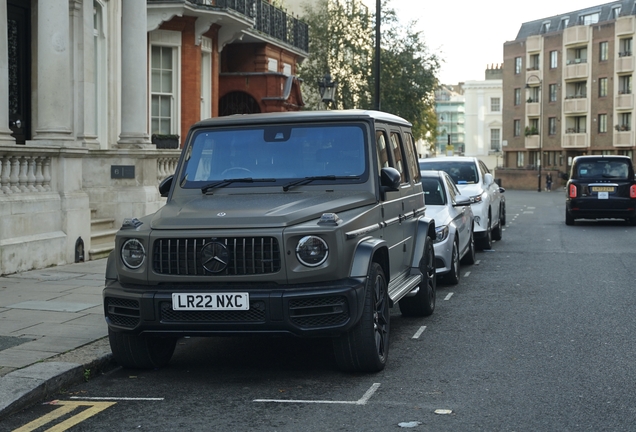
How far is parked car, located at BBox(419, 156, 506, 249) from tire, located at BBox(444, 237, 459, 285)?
3840 mm

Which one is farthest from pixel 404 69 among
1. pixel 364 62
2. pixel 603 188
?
pixel 603 188

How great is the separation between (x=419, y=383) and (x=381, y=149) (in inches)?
87.6

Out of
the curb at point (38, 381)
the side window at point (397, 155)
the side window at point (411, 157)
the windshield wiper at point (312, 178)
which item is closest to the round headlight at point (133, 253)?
the curb at point (38, 381)

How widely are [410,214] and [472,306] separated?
84.2 inches

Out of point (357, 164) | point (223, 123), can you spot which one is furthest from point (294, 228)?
point (223, 123)

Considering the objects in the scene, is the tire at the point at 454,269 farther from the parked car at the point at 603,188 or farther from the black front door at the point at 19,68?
the parked car at the point at 603,188

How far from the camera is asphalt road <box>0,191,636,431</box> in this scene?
5.81 metres

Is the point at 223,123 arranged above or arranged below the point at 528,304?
above

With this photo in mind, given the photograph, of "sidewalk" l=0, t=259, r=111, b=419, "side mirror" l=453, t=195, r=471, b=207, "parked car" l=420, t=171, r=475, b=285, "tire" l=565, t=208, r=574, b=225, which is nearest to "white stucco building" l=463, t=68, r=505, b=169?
"tire" l=565, t=208, r=574, b=225

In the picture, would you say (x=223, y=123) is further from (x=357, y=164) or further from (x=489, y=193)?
(x=489, y=193)

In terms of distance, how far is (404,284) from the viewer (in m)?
8.38

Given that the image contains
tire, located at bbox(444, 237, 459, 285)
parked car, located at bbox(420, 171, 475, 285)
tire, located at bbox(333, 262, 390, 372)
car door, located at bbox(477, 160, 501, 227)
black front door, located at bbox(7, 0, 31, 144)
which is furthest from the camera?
car door, located at bbox(477, 160, 501, 227)

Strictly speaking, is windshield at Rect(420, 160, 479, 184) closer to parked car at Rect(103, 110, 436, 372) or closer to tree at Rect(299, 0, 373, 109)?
parked car at Rect(103, 110, 436, 372)

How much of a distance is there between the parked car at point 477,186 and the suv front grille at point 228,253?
1013 centimetres
